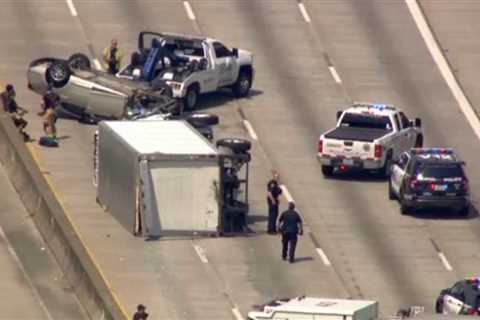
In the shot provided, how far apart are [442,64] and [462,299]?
971 inches

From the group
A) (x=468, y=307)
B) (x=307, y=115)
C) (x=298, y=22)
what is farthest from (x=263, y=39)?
(x=468, y=307)

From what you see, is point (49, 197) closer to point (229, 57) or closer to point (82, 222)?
point (82, 222)

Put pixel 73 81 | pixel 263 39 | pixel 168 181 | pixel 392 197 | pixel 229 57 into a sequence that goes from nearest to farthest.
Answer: pixel 168 181
pixel 392 197
pixel 73 81
pixel 229 57
pixel 263 39

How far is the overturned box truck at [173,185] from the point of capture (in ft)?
178

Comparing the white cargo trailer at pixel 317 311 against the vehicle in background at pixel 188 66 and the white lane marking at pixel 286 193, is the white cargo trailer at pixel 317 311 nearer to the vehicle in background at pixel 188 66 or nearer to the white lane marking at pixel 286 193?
the white lane marking at pixel 286 193

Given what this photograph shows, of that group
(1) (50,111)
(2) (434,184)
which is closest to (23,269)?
(1) (50,111)

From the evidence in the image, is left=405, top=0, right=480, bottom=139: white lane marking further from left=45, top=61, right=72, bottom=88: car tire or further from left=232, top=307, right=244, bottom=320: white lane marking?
left=232, top=307, right=244, bottom=320: white lane marking

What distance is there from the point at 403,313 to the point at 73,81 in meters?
20.4

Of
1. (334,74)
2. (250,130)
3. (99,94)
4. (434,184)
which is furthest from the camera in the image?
(334,74)

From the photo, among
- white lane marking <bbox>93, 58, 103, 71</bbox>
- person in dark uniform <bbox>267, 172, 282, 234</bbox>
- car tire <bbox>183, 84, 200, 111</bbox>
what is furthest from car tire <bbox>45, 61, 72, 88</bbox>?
person in dark uniform <bbox>267, 172, 282, 234</bbox>

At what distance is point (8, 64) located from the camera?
68.7 m

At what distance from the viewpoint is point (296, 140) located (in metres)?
63.2

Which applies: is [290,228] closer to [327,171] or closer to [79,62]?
[327,171]

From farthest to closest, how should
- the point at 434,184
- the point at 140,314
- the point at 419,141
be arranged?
the point at 419,141
the point at 434,184
the point at 140,314
